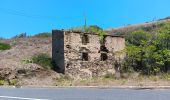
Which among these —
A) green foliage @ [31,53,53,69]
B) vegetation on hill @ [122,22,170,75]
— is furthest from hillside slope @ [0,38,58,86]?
vegetation on hill @ [122,22,170,75]

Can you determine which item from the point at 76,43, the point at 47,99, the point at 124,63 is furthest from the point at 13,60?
the point at 47,99

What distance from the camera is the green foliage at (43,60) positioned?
124ft

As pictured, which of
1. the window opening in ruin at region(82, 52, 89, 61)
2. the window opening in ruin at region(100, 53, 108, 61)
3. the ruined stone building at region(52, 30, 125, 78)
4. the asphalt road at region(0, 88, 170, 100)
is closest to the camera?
the asphalt road at region(0, 88, 170, 100)

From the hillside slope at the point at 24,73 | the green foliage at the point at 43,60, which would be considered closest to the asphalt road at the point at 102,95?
the hillside slope at the point at 24,73

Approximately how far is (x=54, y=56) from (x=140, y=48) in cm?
968

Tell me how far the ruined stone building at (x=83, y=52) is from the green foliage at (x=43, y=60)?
64 cm

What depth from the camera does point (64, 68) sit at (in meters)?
37.2

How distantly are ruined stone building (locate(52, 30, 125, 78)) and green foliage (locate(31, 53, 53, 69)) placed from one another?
638 mm

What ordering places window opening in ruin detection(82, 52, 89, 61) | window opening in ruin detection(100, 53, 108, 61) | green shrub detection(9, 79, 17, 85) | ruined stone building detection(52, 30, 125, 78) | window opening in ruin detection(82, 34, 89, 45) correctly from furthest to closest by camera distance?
window opening in ruin detection(100, 53, 108, 61)
window opening in ruin detection(82, 34, 89, 45)
window opening in ruin detection(82, 52, 89, 61)
ruined stone building detection(52, 30, 125, 78)
green shrub detection(9, 79, 17, 85)

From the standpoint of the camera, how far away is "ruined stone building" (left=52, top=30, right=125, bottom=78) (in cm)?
3756

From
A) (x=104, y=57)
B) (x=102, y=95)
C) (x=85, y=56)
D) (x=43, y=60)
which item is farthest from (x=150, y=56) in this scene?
(x=102, y=95)

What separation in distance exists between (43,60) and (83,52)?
13.4ft

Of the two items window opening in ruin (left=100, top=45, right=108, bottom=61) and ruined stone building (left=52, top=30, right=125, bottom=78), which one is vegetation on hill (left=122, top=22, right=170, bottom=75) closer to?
ruined stone building (left=52, top=30, right=125, bottom=78)

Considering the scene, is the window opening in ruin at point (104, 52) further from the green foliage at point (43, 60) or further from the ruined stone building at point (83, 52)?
the green foliage at point (43, 60)
